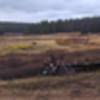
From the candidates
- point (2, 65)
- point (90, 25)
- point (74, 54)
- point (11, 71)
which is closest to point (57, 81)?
point (11, 71)

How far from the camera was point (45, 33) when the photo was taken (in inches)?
4631

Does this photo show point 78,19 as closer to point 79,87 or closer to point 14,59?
point 14,59

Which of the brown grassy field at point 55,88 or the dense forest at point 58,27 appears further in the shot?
the dense forest at point 58,27

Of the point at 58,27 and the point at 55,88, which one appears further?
the point at 58,27

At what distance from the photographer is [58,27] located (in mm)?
120125

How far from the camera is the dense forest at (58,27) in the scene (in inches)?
4372

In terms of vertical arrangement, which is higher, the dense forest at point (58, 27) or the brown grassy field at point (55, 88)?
the brown grassy field at point (55, 88)

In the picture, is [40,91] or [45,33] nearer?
[40,91]

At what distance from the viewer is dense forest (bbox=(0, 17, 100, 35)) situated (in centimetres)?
11105

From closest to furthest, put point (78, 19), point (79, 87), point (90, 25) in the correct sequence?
point (79, 87)
point (90, 25)
point (78, 19)

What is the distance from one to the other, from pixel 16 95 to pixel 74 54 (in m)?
20.9

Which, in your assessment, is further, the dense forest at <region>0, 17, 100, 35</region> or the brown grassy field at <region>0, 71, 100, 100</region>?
the dense forest at <region>0, 17, 100, 35</region>

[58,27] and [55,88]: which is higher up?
[55,88]

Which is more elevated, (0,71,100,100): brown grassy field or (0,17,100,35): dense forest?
(0,71,100,100): brown grassy field
